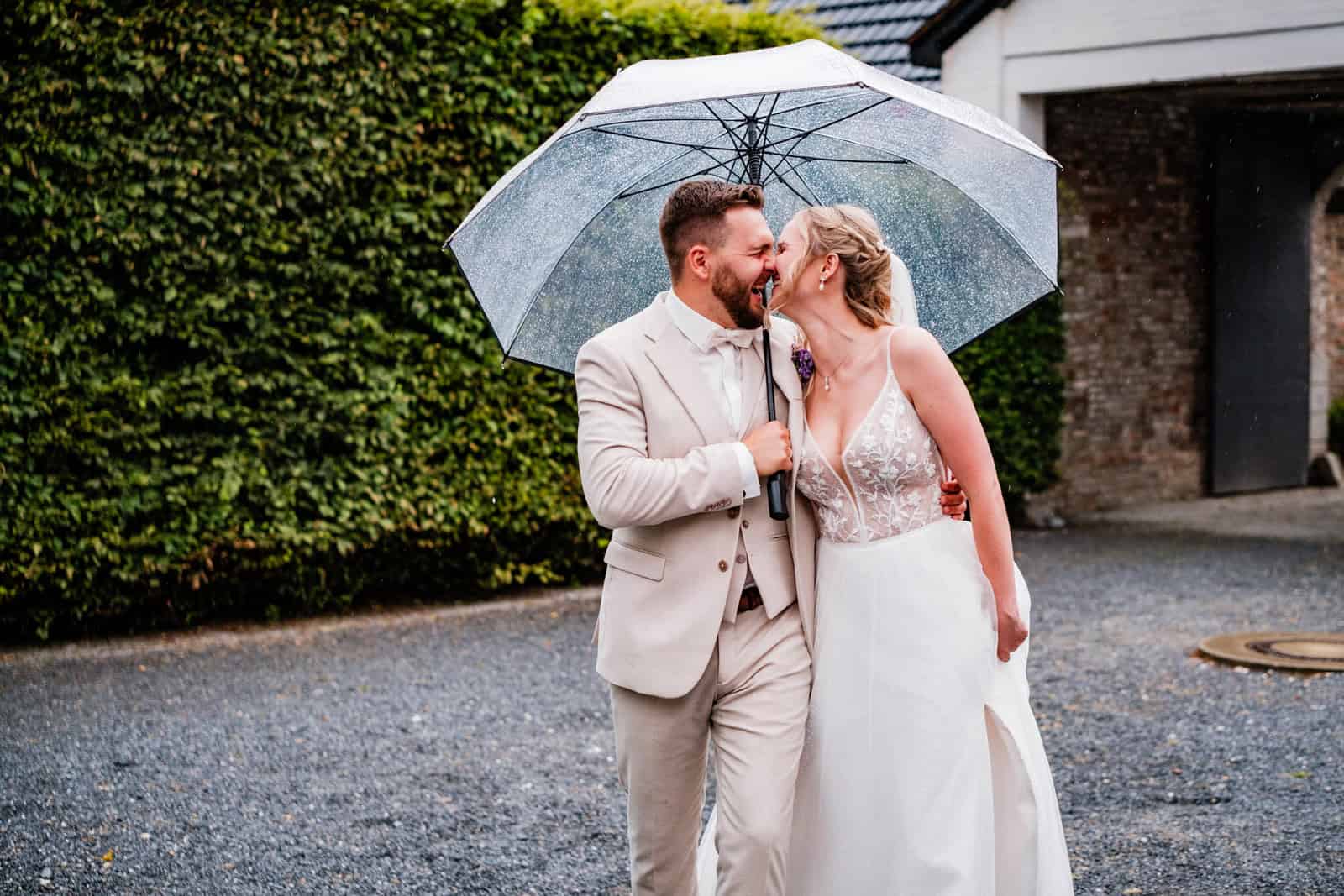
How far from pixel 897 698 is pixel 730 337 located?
0.94m

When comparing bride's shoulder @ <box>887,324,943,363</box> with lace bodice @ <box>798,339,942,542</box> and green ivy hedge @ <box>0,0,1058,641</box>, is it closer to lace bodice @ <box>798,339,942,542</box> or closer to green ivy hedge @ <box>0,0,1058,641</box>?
lace bodice @ <box>798,339,942,542</box>

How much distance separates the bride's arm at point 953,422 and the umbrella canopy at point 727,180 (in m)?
0.69

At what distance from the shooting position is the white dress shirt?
349 centimetres

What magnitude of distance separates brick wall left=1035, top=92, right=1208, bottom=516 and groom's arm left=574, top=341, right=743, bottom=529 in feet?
31.8

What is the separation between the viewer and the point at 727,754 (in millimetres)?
3344

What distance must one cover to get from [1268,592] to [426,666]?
5.23 meters

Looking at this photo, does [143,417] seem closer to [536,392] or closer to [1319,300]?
[536,392]

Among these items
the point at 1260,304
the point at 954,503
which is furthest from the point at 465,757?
the point at 1260,304

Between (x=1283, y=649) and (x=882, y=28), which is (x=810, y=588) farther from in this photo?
(x=882, y=28)

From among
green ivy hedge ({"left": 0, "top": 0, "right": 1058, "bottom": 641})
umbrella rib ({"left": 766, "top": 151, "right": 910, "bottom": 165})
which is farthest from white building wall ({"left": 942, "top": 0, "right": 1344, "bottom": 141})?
umbrella rib ({"left": 766, "top": 151, "right": 910, "bottom": 165})

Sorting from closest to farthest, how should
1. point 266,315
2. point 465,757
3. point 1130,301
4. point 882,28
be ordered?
point 465,757
point 266,315
point 1130,301
point 882,28

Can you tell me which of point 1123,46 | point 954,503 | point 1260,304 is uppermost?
point 1123,46

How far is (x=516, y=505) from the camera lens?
29.8 feet

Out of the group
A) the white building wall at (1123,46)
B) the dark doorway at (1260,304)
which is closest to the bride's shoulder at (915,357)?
the white building wall at (1123,46)
